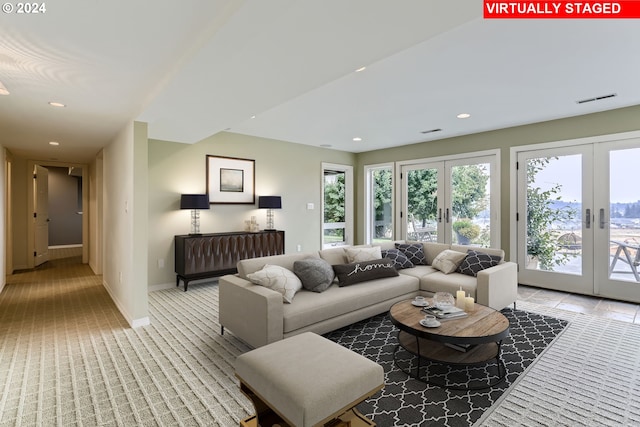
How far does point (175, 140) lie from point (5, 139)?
2.39 meters

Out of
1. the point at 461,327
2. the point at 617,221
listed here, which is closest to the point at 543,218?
the point at 617,221

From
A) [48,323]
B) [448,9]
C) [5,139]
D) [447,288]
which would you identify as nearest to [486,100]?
[447,288]

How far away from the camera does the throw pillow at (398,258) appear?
418cm

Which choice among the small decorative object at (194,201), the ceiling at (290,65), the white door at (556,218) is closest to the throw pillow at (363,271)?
the ceiling at (290,65)

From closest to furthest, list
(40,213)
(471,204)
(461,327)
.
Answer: (461,327)
(471,204)
(40,213)

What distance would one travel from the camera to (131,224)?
3.47m

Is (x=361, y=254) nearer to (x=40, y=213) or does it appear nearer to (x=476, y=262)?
(x=476, y=262)

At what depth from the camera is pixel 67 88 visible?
2689 millimetres

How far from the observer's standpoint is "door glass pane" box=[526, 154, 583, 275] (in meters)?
4.59

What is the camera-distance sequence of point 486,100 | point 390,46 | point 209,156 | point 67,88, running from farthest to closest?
point 209,156, point 486,100, point 67,88, point 390,46

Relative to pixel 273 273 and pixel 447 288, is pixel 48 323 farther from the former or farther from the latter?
pixel 447 288

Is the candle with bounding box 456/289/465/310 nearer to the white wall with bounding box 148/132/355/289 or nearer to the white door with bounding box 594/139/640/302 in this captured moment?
the white door with bounding box 594/139/640/302

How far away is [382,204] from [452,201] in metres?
1.69

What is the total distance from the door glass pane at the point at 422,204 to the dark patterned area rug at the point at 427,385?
2.89m
